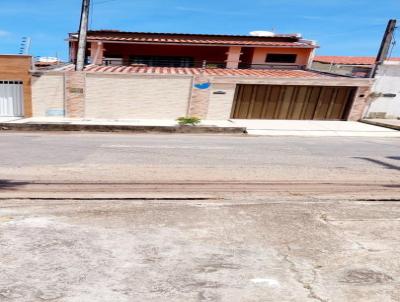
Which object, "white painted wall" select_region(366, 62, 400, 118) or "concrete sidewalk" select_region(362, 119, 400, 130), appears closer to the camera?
"concrete sidewalk" select_region(362, 119, 400, 130)

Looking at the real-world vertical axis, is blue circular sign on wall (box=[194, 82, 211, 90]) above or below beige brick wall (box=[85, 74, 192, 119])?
above

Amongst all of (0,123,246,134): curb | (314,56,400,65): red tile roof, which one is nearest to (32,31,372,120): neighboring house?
(0,123,246,134): curb

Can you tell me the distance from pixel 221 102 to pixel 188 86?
2.34 m

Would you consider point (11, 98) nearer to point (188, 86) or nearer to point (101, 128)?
point (101, 128)

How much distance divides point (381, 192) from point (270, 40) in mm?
23411

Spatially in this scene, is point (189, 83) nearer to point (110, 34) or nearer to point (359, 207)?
point (110, 34)

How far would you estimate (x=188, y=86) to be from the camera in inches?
767

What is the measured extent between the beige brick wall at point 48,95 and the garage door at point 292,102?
10623 mm

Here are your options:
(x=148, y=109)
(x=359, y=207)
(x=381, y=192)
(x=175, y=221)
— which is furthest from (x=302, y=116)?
(x=175, y=221)

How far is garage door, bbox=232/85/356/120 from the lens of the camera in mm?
20625

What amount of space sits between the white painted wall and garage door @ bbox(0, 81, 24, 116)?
72.8 ft

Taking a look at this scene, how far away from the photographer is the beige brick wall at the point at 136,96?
61.8ft

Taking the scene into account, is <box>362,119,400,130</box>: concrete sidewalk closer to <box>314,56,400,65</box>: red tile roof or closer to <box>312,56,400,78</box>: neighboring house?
<box>312,56,400,78</box>: neighboring house

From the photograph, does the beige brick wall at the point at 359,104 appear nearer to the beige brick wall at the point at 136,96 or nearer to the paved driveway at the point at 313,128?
the paved driveway at the point at 313,128
